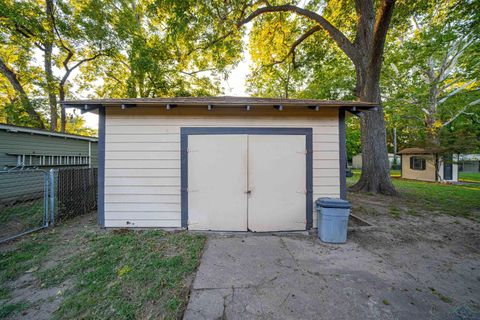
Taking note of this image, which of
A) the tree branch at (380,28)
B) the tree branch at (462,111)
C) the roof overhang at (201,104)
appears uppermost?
the tree branch at (380,28)

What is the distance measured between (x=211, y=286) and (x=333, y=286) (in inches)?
58.5

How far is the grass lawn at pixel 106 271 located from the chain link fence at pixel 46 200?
0.65m

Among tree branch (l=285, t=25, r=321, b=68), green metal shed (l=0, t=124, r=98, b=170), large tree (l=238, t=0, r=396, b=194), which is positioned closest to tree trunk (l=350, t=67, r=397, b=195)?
large tree (l=238, t=0, r=396, b=194)

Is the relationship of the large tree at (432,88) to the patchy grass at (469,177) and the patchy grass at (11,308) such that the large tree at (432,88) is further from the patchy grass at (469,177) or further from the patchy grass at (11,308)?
the patchy grass at (11,308)

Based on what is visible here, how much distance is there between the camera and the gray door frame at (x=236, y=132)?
4004 millimetres

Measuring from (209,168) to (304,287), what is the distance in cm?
260

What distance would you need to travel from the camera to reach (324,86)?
11.8m

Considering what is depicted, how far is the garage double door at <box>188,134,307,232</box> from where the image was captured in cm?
398

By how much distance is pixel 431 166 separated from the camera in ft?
43.5

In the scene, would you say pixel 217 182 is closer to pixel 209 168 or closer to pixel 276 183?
pixel 209 168

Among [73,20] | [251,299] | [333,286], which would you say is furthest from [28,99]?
[333,286]

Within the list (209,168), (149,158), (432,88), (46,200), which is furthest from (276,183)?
(432,88)

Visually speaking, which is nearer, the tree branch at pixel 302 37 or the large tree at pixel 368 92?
the large tree at pixel 368 92

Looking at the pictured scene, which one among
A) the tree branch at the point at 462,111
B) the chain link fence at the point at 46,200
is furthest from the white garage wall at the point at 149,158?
the tree branch at the point at 462,111
